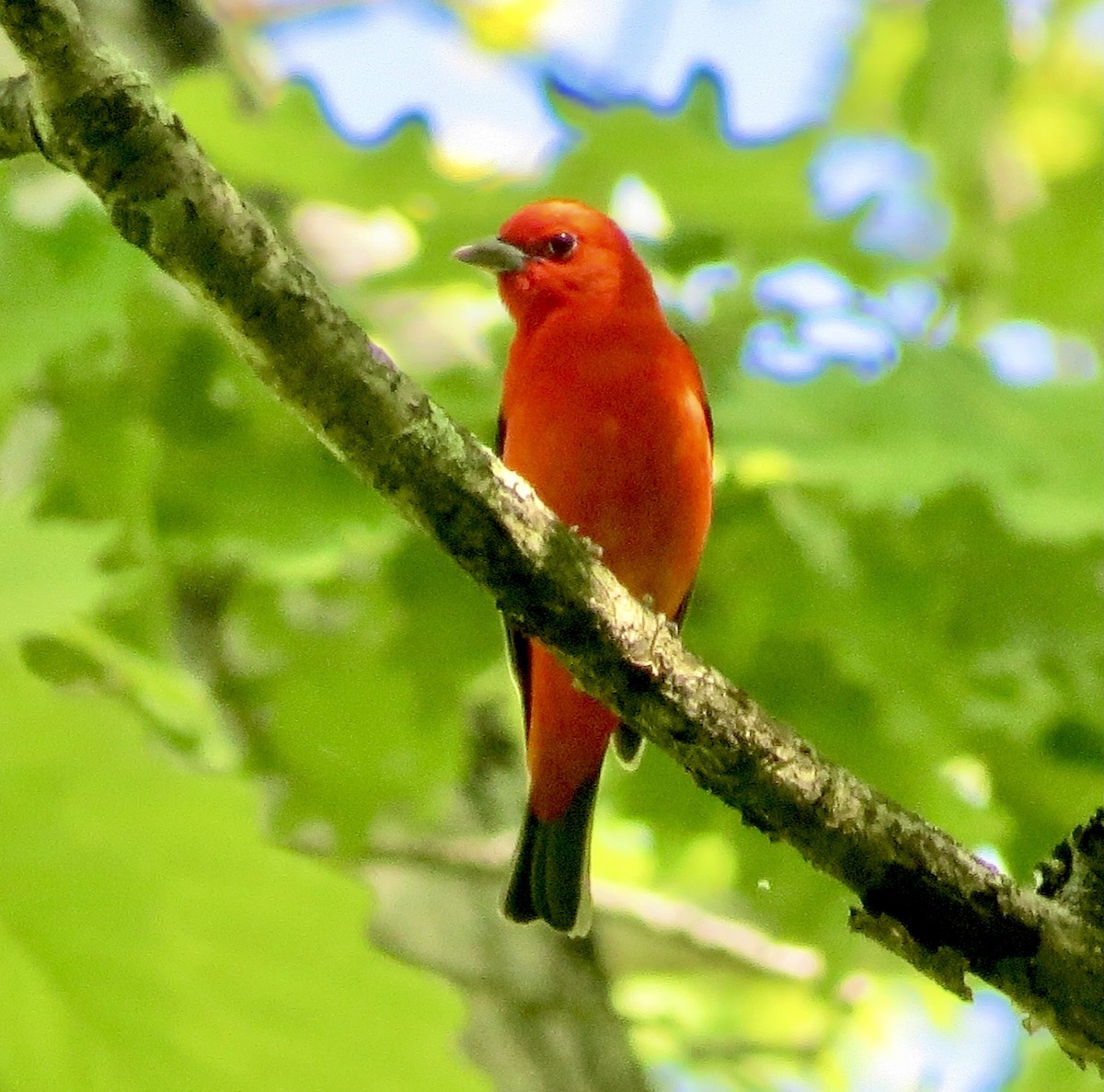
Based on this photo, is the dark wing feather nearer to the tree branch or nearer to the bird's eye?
the bird's eye

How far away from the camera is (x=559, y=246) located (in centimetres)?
395

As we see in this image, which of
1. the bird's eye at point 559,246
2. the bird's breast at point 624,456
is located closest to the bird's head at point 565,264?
the bird's eye at point 559,246

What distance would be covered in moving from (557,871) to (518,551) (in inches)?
78.2

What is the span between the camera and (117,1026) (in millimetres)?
1151

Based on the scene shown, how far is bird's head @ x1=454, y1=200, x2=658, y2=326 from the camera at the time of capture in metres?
3.79

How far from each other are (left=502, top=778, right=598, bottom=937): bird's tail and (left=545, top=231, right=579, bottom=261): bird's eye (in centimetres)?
139

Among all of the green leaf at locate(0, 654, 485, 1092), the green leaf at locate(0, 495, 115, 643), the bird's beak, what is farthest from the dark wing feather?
the green leaf at locate(0, 654, 485, 1092)

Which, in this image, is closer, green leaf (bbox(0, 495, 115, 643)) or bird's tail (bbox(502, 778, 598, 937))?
green leaf (bbox(0, 495, 115, 643))

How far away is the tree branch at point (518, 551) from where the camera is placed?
150 centimetres

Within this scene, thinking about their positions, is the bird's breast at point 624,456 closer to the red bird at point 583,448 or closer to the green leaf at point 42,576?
the red bird at point 583,448

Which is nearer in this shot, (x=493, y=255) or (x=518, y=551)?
(x=518, y=551)

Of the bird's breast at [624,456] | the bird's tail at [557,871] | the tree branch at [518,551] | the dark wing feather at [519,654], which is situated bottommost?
the bird's tail at [557,871]

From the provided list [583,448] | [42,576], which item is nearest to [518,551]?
[42,576]

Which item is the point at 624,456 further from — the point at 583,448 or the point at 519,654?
the point at 519,654
